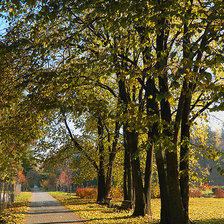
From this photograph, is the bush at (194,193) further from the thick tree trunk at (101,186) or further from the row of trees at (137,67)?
the row of trees at (137,67)

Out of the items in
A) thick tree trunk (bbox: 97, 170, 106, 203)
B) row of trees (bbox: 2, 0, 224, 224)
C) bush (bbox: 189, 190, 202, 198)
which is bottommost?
bush (bbox: 189, 190, 202, 198)

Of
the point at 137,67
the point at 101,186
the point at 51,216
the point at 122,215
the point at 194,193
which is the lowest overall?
the point at 194,193

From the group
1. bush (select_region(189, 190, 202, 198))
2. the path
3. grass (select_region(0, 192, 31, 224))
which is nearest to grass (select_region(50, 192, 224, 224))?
the path

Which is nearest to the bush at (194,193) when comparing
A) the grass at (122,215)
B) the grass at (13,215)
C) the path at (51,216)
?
the grass at (122,215)

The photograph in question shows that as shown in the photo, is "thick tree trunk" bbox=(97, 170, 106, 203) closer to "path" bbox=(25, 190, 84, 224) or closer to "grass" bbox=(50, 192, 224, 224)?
"grass" bbox=(50, 192, 224, 224)

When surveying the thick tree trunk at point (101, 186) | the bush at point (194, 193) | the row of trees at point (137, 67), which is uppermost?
the row of trees at point (137, 67)

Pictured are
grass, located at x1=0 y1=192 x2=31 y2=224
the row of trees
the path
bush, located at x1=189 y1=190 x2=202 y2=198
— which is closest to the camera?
the row of trees

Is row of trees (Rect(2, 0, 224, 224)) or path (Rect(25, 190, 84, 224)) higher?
row of trees (Rect(2, 0, 224, 224))

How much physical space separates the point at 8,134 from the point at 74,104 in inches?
86.6

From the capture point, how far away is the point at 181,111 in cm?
857

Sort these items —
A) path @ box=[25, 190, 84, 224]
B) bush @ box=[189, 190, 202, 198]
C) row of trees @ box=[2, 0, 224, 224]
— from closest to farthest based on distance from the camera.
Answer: row of trees @ box=[2, 0, 224, 224] < path @ box=[25, 190, 84, 224] < bush @ box=[189, 190, 202, 198]

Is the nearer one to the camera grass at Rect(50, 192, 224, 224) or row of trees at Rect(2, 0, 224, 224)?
row of trees at Rect(2, 0, 224, 224)

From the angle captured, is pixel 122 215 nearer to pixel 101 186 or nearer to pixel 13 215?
pixel 13 215

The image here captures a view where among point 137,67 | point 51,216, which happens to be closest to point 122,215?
point 51,216
